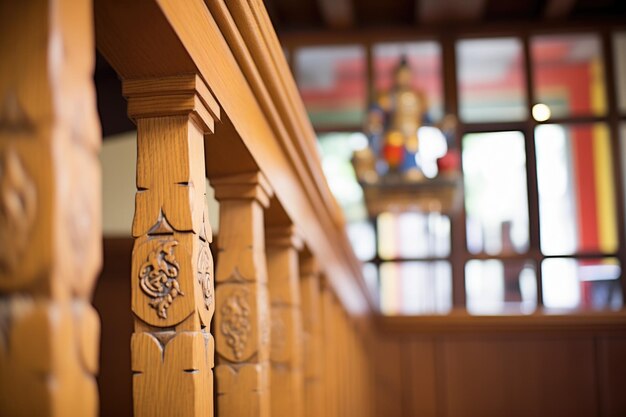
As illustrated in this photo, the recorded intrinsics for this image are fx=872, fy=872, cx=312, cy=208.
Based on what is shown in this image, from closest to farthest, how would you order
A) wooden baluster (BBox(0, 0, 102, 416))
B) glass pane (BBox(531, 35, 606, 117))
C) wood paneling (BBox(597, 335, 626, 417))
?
1. wooden baluster (BBox(0, 0, 102, 416))
2. wood paneling (BBox(597, 335, 626, 417))
3. glass pane (BBox(531, 35, 606, 117))

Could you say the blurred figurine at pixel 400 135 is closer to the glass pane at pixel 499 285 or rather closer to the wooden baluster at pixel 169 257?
the glass pane at pixel 499 285

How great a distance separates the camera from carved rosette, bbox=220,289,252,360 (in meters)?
1.40

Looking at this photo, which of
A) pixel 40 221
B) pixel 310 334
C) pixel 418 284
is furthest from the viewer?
pixel 418 284

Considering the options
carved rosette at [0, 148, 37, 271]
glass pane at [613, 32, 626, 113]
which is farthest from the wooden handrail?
glass pane at [613, 32, 626, 113]

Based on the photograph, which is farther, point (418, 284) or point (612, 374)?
point (418, 284)

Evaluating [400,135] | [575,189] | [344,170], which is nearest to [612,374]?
[400,135]

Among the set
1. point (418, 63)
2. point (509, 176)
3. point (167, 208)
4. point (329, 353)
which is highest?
point (418, 63)

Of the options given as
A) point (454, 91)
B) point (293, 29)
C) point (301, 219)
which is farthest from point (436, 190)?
point (301, 219)

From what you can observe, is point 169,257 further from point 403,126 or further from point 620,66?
point 620,66

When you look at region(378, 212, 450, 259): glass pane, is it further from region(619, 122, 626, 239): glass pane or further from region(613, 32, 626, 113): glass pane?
region(613, 32, 626, 113): glass pane

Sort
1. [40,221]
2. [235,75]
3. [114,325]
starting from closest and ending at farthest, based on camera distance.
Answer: [40,221] → [235,75] → [114,325]

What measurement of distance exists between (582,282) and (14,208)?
261 inches

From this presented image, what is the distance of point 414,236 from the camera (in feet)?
23.1

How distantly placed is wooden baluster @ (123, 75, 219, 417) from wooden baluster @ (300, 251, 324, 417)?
39.1 inches
